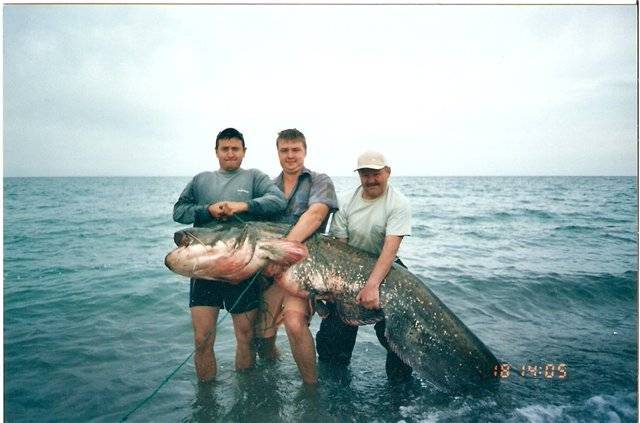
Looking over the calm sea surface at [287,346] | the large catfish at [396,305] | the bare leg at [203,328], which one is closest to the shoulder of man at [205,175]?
the large catfish at [396,305]

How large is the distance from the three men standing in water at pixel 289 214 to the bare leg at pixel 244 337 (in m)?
0.01

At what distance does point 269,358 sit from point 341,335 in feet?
2.85

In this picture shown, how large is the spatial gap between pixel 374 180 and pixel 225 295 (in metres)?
1.72

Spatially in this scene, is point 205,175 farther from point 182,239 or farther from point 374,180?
point 374,180

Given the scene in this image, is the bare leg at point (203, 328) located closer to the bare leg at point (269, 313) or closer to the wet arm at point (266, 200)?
the bare leg at point (269, 313)

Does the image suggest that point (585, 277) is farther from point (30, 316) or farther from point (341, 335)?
point (30, 316)

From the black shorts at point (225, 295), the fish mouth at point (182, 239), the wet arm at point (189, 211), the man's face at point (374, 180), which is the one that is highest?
the man's face at point (374, 180)

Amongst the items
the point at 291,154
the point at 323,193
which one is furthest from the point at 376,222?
the point at 291,154

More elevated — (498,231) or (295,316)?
(295,316)

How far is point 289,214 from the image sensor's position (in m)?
3.52

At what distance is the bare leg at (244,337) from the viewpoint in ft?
12.0

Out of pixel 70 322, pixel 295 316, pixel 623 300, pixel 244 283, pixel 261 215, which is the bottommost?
pixel 623 300

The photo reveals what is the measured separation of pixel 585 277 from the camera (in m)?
7.76

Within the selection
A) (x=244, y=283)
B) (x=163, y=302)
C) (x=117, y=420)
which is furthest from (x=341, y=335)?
(x=163, y=302)
